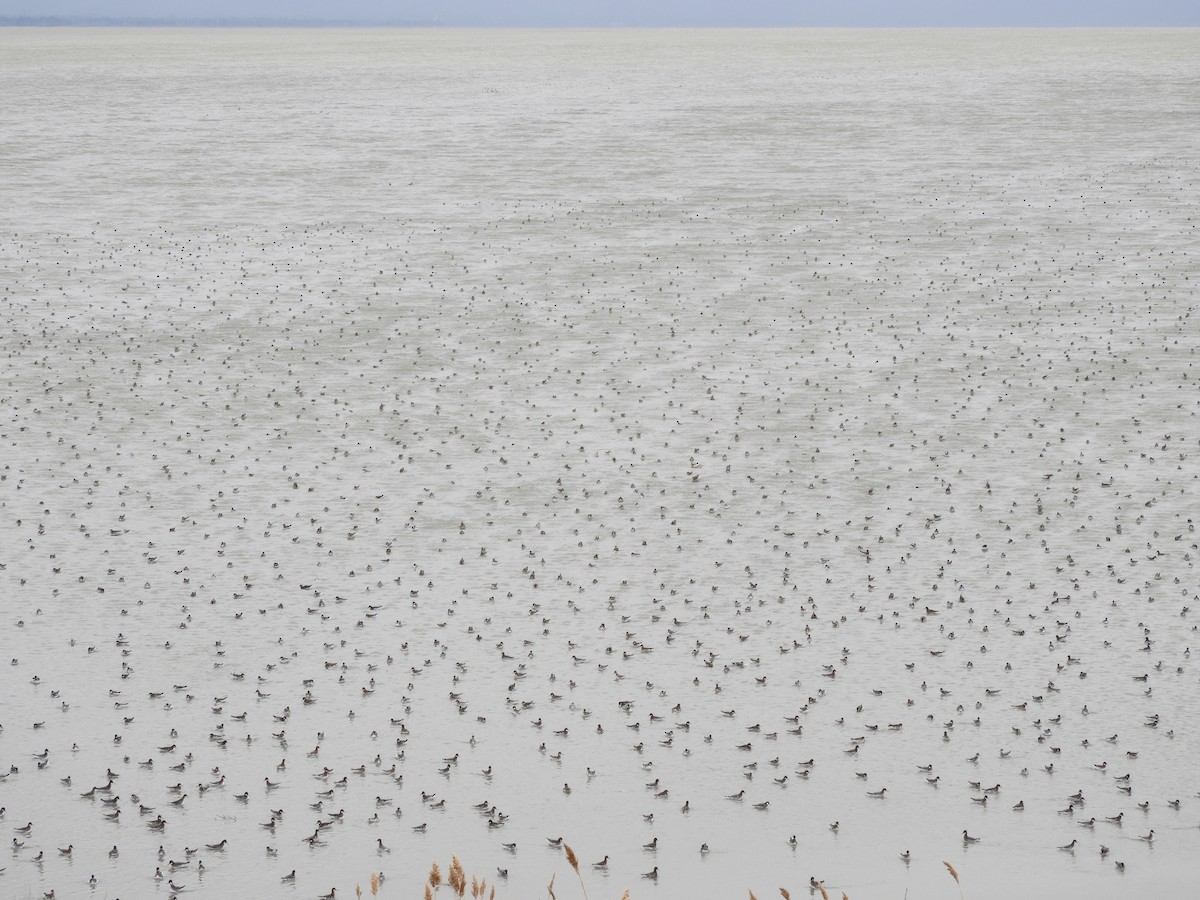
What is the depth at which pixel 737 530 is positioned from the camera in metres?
24.0

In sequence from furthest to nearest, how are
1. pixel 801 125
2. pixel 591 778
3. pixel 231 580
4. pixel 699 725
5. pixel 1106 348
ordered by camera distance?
1. pixel 801 125
2. pixel 1106 348
3. pixel 231 580
4. pixel 699 725
5. pixel 591 778

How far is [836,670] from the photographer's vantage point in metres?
19.1

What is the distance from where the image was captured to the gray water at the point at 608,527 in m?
15.7

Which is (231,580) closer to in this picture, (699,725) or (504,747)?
(504,747)

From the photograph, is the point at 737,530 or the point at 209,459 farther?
the point at 209,459

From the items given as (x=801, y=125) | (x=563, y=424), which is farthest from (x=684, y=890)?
(x=801, y=125)

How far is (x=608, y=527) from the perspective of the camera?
957 inches

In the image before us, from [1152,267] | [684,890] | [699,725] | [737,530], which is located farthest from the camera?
[1152,267]

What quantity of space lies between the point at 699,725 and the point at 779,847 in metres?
2.78

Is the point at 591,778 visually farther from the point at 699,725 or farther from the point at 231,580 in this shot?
the point at 231,580

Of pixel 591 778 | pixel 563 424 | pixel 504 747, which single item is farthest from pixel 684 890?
pixel 563 424

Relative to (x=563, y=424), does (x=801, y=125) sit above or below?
above

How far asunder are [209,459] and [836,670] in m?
14.2

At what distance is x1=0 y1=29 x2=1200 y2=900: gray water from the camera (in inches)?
619
